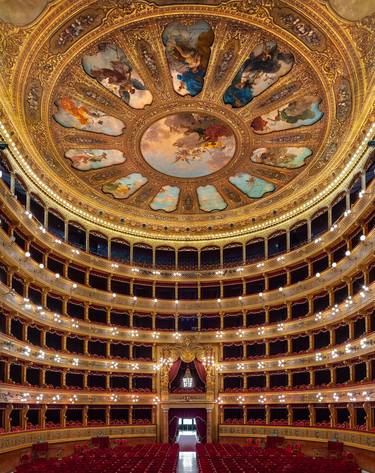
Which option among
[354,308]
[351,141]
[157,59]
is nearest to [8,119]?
[157,59]

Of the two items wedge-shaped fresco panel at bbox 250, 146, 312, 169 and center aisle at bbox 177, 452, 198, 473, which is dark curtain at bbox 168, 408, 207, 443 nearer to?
center aisle at bbox 177, 452, 198, 473

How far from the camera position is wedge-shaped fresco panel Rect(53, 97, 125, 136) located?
27.4m

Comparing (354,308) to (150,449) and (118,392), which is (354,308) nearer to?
(150,449)

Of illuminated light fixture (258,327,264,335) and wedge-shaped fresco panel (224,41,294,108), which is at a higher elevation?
wedge-shaped fresco panel (224,41,294,108)

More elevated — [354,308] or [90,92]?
[90,92]

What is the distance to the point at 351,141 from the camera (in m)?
28.7

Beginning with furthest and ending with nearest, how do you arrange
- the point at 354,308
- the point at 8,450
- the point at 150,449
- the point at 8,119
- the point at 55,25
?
the point at 150,449, the point at 354,308, the point at 8,119, the point at 8,450, the point at 55,25

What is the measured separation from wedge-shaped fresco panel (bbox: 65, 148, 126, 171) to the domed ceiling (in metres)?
0.09

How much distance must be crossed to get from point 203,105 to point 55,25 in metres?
9.04

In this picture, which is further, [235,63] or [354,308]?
[354,308]

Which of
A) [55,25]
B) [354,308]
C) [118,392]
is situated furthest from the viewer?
[118,392]

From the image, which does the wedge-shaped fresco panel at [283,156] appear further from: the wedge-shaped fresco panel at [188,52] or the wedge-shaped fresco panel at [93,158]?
the wedge-shaped fresco panel at [93,158]

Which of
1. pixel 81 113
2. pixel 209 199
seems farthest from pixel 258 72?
pixel 209 199

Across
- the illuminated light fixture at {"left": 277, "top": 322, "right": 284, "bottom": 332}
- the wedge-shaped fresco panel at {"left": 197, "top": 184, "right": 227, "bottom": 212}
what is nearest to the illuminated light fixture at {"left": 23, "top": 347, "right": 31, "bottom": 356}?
the wedge-shaped fresco panel at {"left": 197, "top": 184, "right": 227, "bottom": 212}
